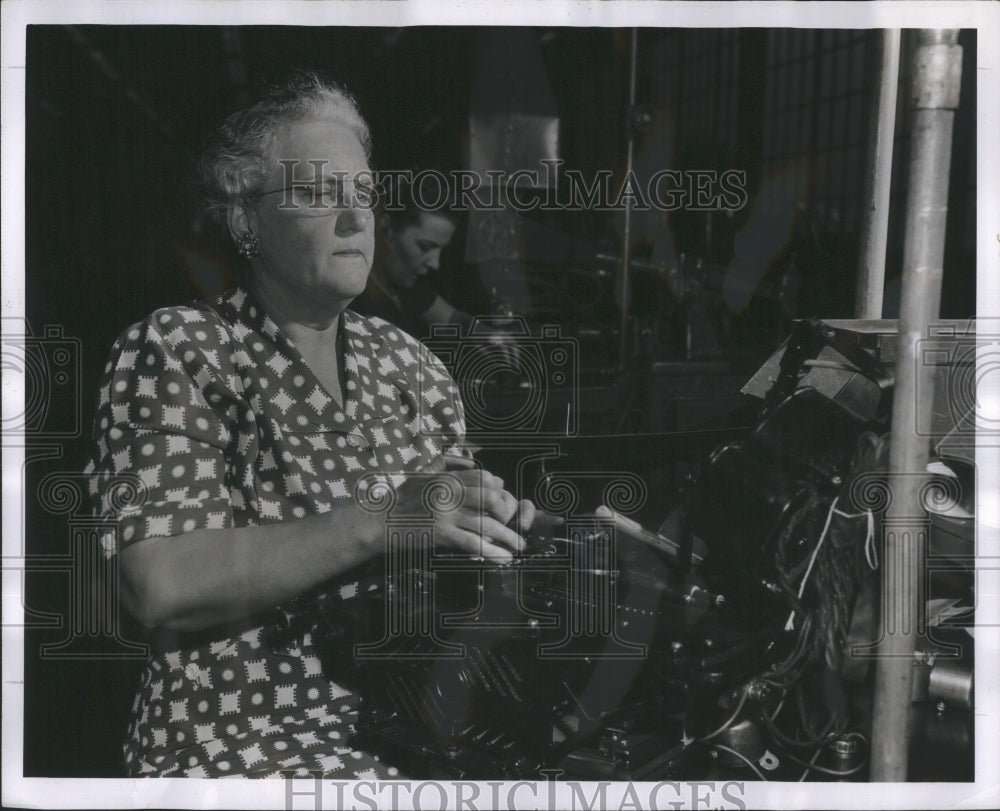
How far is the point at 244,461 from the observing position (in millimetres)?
1801

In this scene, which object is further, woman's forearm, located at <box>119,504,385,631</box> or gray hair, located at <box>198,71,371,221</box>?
gray hair, located at <box>198,71,371,221</box>

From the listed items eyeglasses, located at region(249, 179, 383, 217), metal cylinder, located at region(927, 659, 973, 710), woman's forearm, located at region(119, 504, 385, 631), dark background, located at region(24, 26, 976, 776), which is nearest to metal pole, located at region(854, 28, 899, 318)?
dark background, located at region(24, 26, 976, 776)

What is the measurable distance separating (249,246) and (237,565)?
2.14 ft

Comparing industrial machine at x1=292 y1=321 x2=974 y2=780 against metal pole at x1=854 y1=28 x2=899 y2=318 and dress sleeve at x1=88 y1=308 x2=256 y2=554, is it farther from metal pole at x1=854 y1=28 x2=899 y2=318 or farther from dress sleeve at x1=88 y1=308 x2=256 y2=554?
dress sleeve at x1=88 y1=308 x2=256 y2=554

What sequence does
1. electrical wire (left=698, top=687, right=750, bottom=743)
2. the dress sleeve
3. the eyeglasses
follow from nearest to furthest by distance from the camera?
the dress sleeve → the eyeglasses → electrical wire (left=698, top=687, right=750, bottom=743)

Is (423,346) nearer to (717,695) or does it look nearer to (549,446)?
(549,446)

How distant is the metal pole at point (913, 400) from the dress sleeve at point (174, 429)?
135 centimetres

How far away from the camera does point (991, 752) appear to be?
204cm

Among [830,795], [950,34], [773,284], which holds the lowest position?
[830,795]

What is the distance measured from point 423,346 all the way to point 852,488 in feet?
3.21

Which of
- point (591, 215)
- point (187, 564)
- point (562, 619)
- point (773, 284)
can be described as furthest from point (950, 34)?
point (187, 564)

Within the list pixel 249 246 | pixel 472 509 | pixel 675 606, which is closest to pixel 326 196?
pixel 249 246

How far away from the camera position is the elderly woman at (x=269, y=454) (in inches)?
69.6

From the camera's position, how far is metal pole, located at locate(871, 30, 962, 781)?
5.69ft
